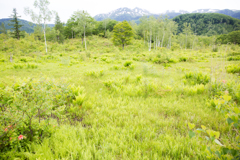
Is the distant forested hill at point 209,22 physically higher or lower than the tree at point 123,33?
higher

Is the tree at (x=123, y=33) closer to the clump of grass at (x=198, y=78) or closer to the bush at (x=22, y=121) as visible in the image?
the clump of grass at (x=198, y=78)

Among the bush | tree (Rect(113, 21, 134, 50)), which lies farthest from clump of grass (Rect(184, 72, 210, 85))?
tree (Rect(113, 21, 134, 50))

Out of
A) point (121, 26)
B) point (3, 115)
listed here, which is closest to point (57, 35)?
point (121, 26)

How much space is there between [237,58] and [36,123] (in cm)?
1808

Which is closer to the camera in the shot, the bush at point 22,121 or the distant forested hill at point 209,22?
the bush at point 22,121

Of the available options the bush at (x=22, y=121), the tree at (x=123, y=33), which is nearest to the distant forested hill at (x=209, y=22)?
the tree at (x=123, y=33)

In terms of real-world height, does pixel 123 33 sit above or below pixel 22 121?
above

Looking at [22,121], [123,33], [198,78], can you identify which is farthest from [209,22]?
[22,121]

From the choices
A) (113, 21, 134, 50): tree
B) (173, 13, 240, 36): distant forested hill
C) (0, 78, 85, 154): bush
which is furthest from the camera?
(173, 13, 240, 36): distant forested hill

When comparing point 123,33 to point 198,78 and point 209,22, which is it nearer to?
point 198,78

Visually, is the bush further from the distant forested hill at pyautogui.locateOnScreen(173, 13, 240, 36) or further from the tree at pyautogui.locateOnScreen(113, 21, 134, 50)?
the distant forested hill at pyautogui.locateOnScreen(173, 13, 240, 36)

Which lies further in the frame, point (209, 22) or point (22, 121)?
point (209, 22)

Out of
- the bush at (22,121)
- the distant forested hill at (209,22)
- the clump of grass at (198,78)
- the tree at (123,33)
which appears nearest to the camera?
the bush at (22,121)

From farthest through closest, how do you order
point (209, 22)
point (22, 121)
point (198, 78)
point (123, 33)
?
point (209, 22), point (123, 33), point (198, 78), point (22, 121)
